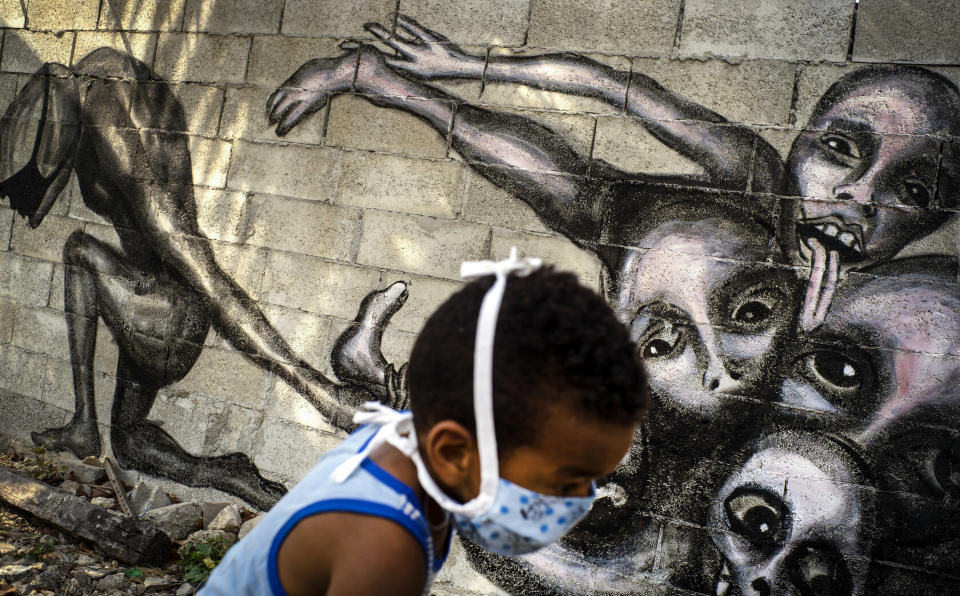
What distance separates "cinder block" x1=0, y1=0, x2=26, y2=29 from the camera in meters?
4.51

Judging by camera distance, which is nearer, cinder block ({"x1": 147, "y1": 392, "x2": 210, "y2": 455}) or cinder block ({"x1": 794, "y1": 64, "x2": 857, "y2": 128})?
cinder block ({"x1": 794, "y1": 64, "x2": 857, "y2": 128})

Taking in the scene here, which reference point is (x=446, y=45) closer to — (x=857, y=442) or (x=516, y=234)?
(x=516, y=234)

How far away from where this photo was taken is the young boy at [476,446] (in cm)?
108

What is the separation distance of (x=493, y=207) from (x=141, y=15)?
2431 millimetres

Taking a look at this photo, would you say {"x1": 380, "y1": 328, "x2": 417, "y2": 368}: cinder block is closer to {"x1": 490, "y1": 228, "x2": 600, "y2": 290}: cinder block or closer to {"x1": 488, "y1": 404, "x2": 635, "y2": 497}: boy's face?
{"x1": 490, "y1": 228, "x2": 600, "y2": 290}: cinder block

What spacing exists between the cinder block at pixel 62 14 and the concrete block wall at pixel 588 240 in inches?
1.7

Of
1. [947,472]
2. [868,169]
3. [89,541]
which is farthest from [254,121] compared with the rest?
[947,472]

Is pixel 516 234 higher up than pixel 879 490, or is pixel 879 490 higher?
pixel 516 234

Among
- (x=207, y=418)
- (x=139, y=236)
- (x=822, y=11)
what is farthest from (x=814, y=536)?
(x=139, y=236)

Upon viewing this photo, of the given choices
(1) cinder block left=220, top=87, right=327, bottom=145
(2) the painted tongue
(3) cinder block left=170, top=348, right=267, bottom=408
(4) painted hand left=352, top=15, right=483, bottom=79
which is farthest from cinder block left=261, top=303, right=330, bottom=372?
(2) the painted tongue

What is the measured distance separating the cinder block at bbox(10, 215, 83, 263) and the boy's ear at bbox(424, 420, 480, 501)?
3.85 metres

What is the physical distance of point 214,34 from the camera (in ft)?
12.8

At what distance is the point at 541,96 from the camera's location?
3.26 metres

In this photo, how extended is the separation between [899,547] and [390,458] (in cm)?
232
